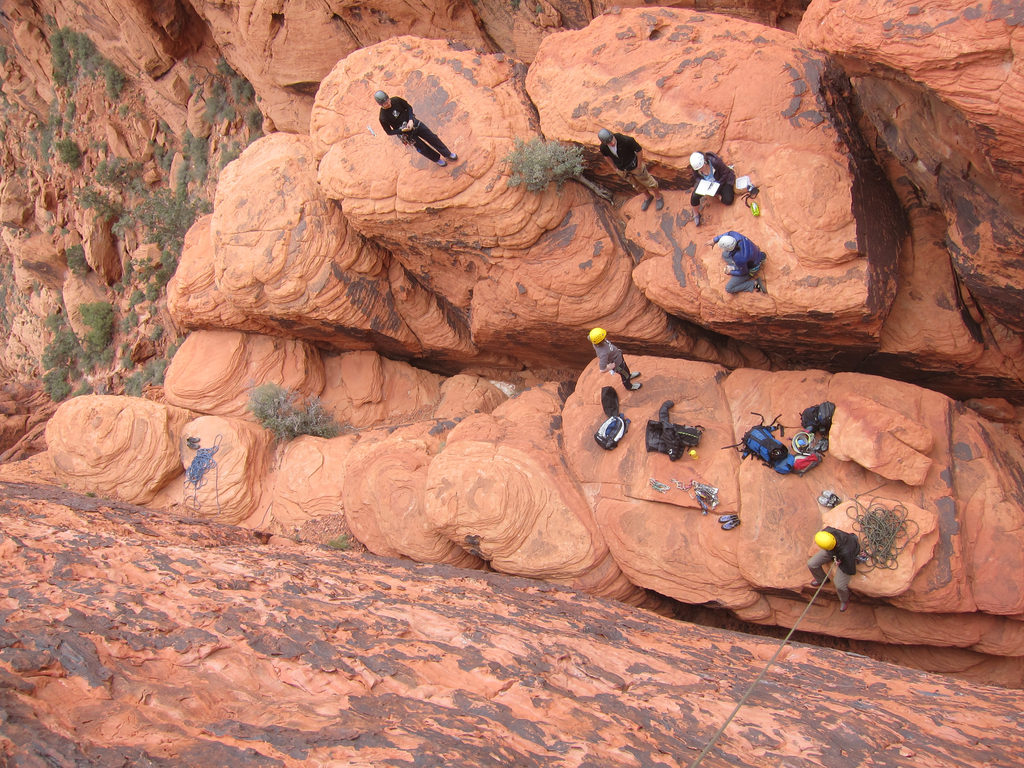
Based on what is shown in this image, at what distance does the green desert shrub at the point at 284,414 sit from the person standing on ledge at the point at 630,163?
24.2 feet

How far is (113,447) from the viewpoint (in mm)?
10742

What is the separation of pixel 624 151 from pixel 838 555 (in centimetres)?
599

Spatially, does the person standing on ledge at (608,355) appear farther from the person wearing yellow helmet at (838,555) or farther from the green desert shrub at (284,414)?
the green desert shrub at (284,414)

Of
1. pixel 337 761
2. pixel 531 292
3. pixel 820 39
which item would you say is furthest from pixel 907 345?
pixel 337 761

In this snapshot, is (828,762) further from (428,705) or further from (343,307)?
(343,307)

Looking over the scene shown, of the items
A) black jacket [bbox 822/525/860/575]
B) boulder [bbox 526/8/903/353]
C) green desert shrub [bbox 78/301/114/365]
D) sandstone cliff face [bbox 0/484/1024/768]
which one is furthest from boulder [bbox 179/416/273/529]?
black jacket [bbox 822/525/860/575]

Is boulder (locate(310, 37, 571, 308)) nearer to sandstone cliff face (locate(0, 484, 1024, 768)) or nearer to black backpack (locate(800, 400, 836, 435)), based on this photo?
black backpack (locate(800, 400, 836, 435))

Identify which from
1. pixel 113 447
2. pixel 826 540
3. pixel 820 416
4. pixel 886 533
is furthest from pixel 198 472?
pixel 886 533

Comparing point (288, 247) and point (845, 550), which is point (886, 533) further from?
point (288, 247)

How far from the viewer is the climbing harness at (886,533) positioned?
7.47 m

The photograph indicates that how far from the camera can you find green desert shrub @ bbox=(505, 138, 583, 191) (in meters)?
9.31

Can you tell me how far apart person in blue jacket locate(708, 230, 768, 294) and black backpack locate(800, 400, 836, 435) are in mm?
1737

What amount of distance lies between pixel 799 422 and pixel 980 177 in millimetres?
3601

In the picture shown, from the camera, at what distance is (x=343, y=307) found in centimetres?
1131
